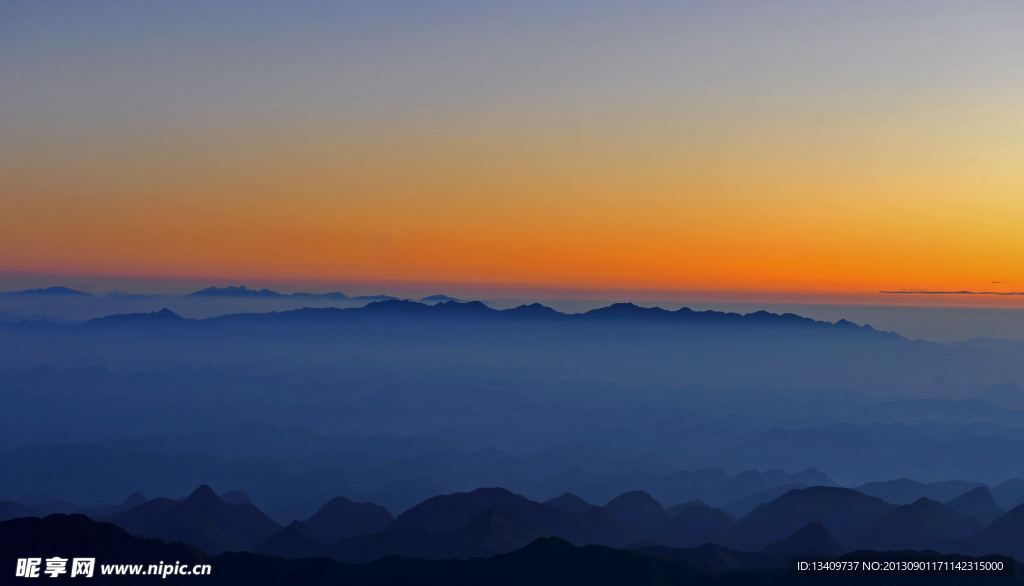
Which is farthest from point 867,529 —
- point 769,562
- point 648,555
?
point 648,555

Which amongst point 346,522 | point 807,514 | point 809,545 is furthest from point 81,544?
point 807,514

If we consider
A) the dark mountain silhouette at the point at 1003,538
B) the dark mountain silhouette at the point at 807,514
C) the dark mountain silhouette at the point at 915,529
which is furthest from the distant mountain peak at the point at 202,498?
the dark mountain silhouette at the point at 1003,538

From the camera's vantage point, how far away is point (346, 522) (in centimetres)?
19212

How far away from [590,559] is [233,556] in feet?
199

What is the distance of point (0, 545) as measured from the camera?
113562mm

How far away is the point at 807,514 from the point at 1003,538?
47099 mm

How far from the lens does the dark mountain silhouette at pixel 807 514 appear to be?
6944 inches

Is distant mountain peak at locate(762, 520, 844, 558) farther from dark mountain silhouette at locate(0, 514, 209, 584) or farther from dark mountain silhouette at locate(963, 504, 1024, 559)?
dark mountain silhouette at locate(0, 514, 209, 584)

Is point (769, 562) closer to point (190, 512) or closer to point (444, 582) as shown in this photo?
point (444, 582)

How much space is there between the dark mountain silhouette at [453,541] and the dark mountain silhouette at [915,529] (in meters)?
79.1

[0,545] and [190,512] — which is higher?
[0,545]

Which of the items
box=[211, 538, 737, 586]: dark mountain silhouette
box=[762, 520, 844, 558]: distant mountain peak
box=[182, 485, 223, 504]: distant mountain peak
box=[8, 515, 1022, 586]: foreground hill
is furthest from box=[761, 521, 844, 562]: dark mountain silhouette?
box=[182, 485, 223, 504]: distant mountain peak

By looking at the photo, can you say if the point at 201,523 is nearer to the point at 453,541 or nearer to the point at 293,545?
the point at 293,545

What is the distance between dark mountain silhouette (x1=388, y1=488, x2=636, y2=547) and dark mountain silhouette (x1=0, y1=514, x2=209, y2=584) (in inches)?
2580
